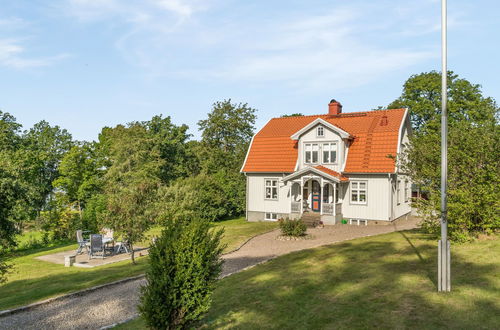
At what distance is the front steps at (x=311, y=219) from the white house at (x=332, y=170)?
20cm

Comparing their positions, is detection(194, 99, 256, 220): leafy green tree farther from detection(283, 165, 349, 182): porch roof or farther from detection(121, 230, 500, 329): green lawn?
detection(121, 230, 500, 329): green lawn

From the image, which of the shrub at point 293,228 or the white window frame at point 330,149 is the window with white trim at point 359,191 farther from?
the shrub at point 293,228

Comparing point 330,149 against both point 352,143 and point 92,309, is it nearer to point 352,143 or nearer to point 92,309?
point 352,143

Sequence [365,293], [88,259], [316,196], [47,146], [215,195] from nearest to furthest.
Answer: [365,293]
[88,259]
[316,196]
[215,195]
[47,146]

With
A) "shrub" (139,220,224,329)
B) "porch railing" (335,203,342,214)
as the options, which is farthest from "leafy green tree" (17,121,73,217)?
"shrub" (139,220,224,329)

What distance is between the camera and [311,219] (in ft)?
86.1

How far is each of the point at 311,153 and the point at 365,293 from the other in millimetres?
19137

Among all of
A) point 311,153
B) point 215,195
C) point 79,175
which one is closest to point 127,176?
point 215,195

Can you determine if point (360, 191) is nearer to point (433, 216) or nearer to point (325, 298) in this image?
point (433, 216)

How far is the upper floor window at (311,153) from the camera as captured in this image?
28.0m

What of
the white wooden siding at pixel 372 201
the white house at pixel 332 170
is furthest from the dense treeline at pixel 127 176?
the white wooden siding at pixel 372 201

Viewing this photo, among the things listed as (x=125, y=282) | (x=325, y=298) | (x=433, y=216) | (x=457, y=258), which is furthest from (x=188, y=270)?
(x=433, y=216)

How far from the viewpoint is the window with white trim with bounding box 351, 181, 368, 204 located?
2639 centimetres

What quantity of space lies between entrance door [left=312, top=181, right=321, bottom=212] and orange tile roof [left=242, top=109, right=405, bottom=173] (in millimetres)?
2089
